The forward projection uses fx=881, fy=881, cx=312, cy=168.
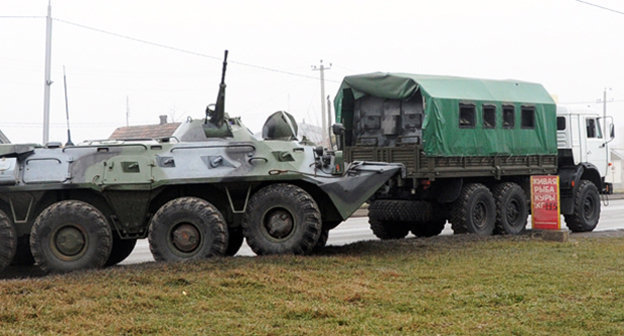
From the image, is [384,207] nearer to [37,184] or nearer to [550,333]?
[37,184]

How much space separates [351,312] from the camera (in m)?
8.12

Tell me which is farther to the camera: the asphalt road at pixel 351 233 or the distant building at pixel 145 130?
the distant building at pixel 145 130

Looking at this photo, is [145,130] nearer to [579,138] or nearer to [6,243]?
[579,138]

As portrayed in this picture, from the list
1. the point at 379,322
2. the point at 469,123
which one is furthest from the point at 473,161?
the point at 379,322

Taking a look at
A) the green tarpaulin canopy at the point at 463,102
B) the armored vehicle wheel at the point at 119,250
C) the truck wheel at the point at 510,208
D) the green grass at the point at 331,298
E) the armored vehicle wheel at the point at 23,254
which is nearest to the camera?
the green grass at the point at 331,298

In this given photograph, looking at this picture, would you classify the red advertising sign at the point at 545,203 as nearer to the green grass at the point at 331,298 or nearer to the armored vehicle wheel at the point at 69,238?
the green grass at the point at 331,298

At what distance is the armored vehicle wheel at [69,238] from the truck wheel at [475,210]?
721cm

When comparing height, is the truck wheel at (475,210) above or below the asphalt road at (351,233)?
above

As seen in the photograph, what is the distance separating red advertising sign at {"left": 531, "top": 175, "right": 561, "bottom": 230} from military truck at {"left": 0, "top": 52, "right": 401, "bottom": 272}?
4349 mm

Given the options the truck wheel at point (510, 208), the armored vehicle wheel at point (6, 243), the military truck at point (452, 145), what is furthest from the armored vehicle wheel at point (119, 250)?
the truck wheel at point (510, 208)

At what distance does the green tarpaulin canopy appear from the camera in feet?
52.1

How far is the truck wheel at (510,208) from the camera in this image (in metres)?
17.0

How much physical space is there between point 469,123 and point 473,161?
0.72 metres

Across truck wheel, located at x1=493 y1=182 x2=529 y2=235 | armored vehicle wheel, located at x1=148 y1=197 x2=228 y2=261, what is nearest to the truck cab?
truck wheel, located at x1=493 y1=182 x2=529 y2=235
